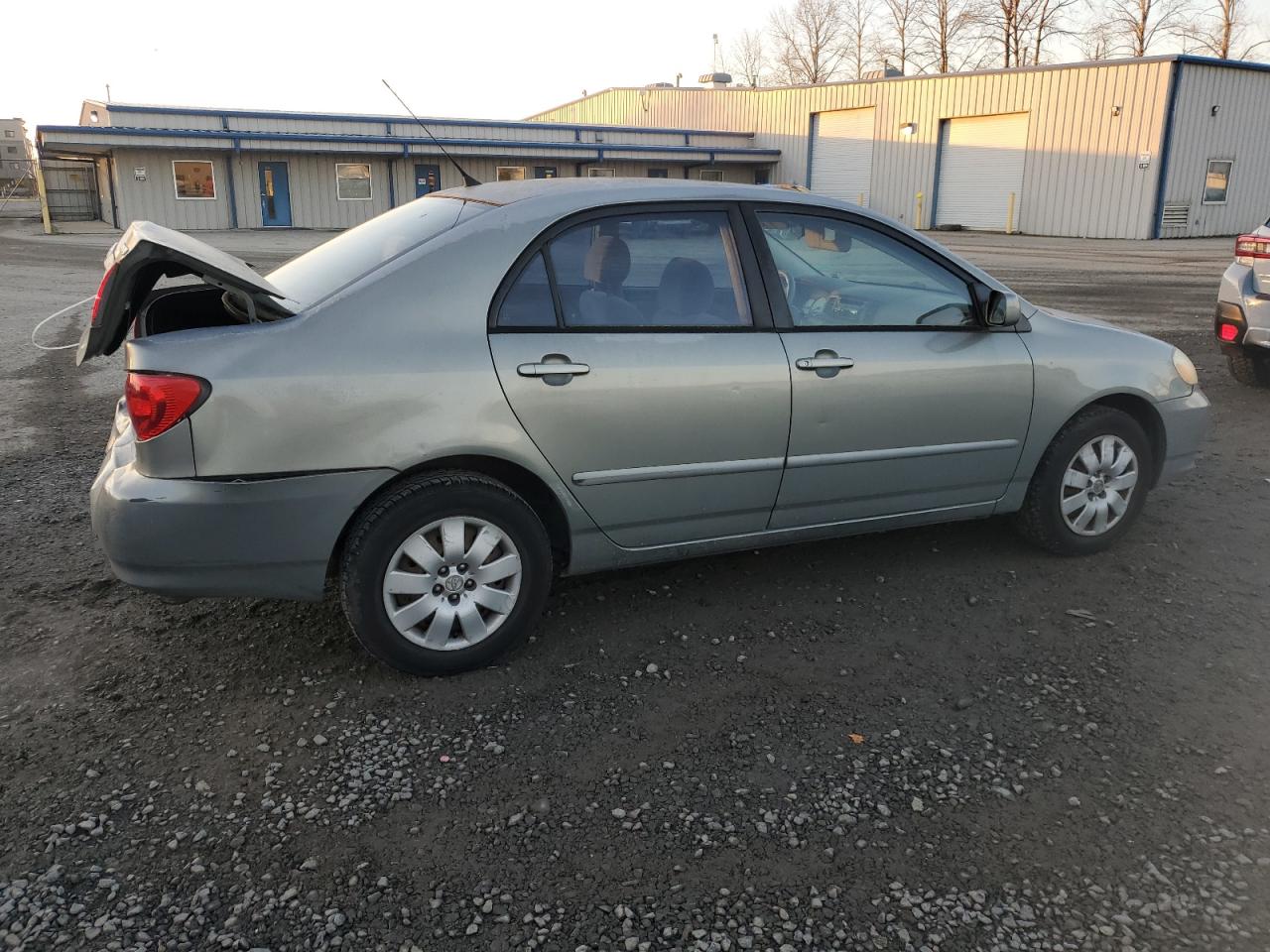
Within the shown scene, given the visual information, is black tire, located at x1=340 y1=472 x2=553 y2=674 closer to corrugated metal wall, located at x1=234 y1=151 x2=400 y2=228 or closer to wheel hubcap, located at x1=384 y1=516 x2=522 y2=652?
wheel hubcap, located at x1=384 y1=516 x2=522 y2=652

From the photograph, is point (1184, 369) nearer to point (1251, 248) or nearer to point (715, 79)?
point (1251, 248)

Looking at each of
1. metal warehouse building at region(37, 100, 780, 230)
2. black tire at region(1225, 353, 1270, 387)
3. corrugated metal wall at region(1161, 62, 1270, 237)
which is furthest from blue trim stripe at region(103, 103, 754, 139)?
black tire at region(1225, 353, 1270, 387)

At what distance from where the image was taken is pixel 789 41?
243 feet

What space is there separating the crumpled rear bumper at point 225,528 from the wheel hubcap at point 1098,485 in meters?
3.02

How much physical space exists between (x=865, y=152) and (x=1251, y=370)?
31060mm

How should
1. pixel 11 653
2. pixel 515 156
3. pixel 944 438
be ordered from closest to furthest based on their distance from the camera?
pixel 11 653 → pixel 944 438 → pixel 515 156

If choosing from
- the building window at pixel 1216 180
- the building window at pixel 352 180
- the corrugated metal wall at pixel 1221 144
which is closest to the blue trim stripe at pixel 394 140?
the building window at pixel 352 180

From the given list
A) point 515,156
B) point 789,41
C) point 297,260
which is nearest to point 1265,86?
point 515,156

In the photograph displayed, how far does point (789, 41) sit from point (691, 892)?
3116 inches

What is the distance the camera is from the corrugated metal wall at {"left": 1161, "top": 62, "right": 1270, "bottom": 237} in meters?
27.8

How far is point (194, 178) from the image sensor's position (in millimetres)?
34250

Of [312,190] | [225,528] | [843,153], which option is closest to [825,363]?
[225,528]

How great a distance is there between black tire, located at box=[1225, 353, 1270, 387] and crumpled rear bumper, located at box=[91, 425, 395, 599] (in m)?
7.61

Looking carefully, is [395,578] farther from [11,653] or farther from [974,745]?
[974,745]
